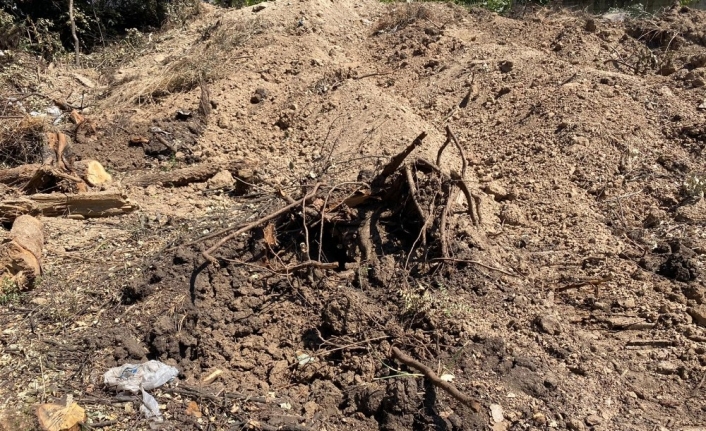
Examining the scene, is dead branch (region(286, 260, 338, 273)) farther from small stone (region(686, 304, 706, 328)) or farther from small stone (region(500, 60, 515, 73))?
small stone (region(500, 60, 515, 73))

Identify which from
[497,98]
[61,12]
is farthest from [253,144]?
[61,12]

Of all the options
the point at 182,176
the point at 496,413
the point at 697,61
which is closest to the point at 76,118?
the point at 182,176

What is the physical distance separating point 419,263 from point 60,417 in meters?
1.88

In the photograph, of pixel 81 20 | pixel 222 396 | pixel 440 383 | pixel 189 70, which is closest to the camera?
pixel 440 383

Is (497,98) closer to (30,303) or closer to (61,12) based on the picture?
(30,303)

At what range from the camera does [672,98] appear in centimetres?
494

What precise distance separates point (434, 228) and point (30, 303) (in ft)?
7.94

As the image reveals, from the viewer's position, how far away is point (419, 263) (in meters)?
3.19

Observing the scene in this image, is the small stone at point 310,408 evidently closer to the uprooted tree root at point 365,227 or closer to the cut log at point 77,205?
the uprooted tree root at point 365,227

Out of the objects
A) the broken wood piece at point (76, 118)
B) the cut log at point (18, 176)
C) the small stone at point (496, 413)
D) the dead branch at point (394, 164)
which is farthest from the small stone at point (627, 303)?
the broken wood piece at point (76, 118)

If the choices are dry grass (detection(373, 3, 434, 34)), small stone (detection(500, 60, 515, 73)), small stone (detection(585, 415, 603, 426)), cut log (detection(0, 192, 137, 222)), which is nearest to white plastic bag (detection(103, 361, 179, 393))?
cut log (detection(0, 192, 137, 222))

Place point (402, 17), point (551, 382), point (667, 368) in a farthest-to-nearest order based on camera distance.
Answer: point (402, 17) → point (667, 368) → point (551, 382)

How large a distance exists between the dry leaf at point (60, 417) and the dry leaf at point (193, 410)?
445 millimetres

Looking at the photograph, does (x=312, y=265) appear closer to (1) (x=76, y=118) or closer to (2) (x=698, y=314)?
(2) (x=698, y=314)
